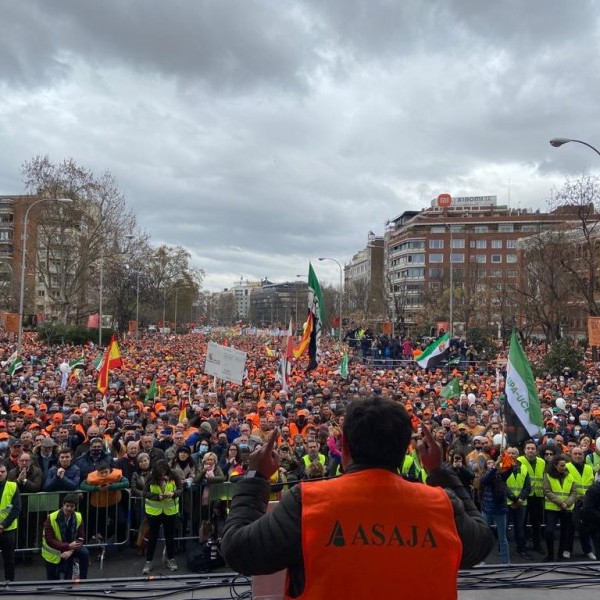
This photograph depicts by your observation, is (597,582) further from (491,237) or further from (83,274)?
(491,237)

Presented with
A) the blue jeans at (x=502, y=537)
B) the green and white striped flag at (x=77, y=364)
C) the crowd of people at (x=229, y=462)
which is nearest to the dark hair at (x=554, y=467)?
the crowd of people at (x=229, y=462)

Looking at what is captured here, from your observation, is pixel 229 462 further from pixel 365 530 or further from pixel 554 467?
pixel 365 530

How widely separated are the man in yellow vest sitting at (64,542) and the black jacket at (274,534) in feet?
16.7

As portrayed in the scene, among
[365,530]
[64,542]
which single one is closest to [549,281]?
[64,542]

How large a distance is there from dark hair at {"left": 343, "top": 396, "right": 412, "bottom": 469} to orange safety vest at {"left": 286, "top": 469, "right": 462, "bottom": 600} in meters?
0.09

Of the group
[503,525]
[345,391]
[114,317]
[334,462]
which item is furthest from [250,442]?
[114,317]

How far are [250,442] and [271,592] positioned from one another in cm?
698

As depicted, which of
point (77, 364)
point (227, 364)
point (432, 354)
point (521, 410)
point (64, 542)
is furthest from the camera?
point (77, 364)

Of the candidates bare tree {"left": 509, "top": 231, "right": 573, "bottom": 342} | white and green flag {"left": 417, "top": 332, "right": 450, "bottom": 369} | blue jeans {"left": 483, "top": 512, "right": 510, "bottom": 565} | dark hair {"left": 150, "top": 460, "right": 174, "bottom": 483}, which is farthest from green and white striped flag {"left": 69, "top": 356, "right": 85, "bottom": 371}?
bare tree {"left": 509, "top": 231, "right": 573, "bottom": 342}

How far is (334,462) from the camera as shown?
8.41 m

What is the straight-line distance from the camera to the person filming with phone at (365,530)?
5.84ft

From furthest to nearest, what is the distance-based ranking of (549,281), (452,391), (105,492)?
(549,281)
(452,391)
(105,492)

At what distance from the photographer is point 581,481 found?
791 centimetres

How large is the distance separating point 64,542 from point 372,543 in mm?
5584
